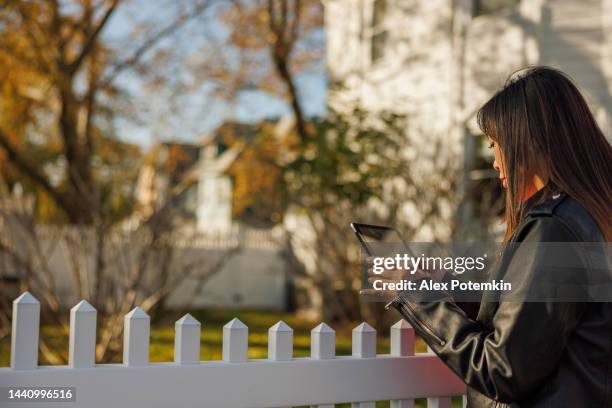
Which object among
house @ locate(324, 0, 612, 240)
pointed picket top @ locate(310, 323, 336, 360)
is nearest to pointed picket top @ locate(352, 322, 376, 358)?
pointed picket top @ locate(310, 323, 336, 360)

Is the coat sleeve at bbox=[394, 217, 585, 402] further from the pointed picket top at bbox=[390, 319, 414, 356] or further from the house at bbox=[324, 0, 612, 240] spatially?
the house at bbox=[324, 0, 612, 240]

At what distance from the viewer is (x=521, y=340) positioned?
1.61 meters

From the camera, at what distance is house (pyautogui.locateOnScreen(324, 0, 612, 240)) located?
8953mm

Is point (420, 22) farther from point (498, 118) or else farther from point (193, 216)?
point (193, 216)

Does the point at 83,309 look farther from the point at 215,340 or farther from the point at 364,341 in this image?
the point at 215,340

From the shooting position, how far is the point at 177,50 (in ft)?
48.1

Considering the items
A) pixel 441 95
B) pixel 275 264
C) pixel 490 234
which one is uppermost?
pixel 441 95

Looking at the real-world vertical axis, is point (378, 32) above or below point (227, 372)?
above

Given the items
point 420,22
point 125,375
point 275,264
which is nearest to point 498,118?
point 125,375

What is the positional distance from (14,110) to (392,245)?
14.5 metres

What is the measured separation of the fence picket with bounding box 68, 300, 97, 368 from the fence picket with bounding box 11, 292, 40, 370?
109mm

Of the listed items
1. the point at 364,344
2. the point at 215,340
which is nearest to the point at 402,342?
the point at 364,344

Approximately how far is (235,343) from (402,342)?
2.11 ft

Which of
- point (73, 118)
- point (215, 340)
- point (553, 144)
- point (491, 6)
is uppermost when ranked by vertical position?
point (491, 6)
